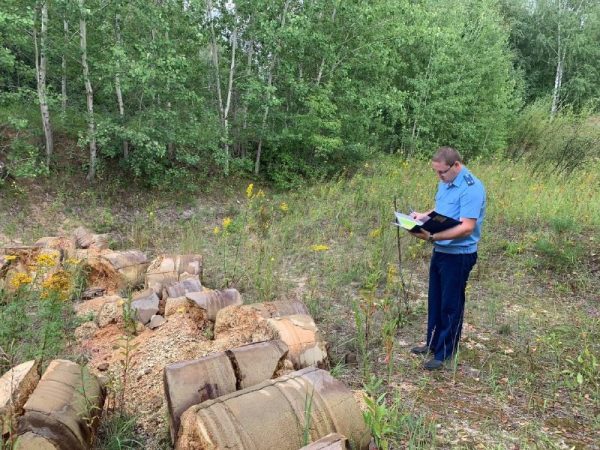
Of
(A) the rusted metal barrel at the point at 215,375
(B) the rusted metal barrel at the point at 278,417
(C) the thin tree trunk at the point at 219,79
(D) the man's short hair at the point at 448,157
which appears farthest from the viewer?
(C) the thin tree trunk at the point at 219,79

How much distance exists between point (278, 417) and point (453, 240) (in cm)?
191

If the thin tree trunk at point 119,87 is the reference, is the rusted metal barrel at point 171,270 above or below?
below

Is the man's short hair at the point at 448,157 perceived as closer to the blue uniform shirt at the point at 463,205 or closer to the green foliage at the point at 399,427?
the blue uniform shirt at the point at 463,205

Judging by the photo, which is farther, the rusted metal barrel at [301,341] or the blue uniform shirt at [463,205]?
the blue uniform shirt at [463,205]

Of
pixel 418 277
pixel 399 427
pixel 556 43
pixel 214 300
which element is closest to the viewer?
pixel 399 427

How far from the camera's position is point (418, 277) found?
5484 millimetres

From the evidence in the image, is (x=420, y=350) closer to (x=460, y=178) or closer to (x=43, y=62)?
(x=460, y=178)

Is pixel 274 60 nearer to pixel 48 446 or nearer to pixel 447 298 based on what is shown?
pixel 447 298

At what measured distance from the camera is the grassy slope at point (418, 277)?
9.55 feet

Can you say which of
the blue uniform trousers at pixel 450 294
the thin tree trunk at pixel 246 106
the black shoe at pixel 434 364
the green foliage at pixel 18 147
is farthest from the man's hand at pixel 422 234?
the thin tree trunk at pixel 246 106

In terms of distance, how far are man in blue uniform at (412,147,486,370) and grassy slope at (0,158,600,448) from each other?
256mm

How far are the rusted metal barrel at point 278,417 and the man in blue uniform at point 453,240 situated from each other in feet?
4.57

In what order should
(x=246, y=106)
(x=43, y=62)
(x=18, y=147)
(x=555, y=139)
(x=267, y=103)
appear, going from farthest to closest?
(x=555, y=139) → (x=246, y=106) → (x=267, y=103) → (x=18, y=147) → (x=43, y=62)

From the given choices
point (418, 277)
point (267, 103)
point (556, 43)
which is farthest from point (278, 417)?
point (556, 43)
